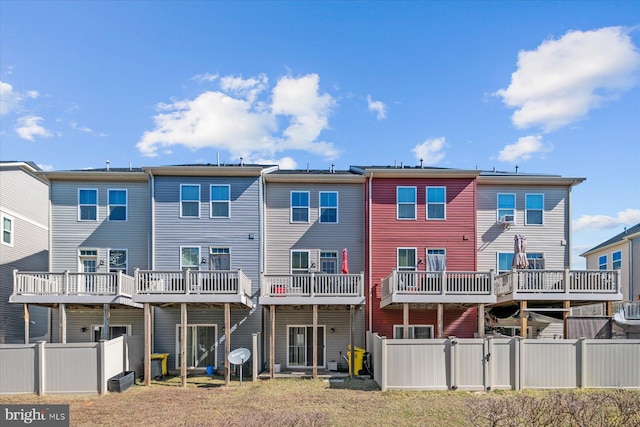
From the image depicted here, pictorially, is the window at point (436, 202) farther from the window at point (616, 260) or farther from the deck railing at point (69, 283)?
the deck railing at point (69, 283)

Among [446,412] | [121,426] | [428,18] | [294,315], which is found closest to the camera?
[121,426]

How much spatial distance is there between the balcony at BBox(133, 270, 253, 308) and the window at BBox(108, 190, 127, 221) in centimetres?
396

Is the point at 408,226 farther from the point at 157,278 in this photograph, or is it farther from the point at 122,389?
the point at 122,389

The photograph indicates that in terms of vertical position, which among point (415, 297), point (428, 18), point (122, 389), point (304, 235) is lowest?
point (122, 389)

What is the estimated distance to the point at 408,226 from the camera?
19.4 meters

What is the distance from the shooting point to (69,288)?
55.7ft

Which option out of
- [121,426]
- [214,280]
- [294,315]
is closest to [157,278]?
[214,280]

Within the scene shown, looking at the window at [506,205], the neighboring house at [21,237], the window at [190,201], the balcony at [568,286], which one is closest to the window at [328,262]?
the window at [190,201]

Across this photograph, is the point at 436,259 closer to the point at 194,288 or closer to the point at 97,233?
the point at 194,288

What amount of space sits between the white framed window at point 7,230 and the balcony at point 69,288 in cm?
284

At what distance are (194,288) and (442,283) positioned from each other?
27.2 feet

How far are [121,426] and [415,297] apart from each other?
9.72m

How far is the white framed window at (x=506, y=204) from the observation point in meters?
20.1

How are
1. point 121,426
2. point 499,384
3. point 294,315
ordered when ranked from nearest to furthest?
point 121,426
point 499,384
point 294,315
